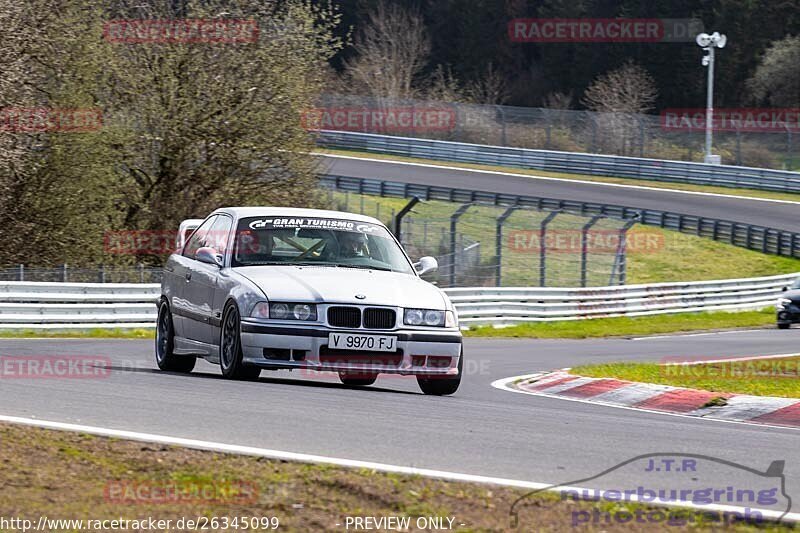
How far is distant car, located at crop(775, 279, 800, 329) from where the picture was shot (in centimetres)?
2752

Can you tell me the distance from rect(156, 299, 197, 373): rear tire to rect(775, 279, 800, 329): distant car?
60.0ft

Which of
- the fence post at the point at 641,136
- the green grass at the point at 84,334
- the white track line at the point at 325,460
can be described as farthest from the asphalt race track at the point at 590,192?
the white track line at the point at 325,460

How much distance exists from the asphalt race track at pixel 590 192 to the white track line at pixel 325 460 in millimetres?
41868

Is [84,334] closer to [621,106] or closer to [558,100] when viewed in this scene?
[621,106]

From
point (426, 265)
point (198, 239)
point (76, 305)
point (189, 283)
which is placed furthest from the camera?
point (76, 305)

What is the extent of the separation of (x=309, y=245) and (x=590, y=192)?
4168cm

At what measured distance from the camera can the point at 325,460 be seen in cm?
639

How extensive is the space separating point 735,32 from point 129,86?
6316cm

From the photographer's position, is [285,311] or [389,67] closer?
[285,311]

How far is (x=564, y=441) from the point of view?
24.7ft

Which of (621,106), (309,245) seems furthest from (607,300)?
(621,106)

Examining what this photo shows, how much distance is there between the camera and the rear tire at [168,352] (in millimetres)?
12195

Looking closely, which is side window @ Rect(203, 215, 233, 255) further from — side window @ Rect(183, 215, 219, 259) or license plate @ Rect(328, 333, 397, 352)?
license plate @ Rect(328, 333, 397, 352)

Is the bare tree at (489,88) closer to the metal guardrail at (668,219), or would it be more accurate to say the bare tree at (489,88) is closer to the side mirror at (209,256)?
the metal guardrail at (668,219)
